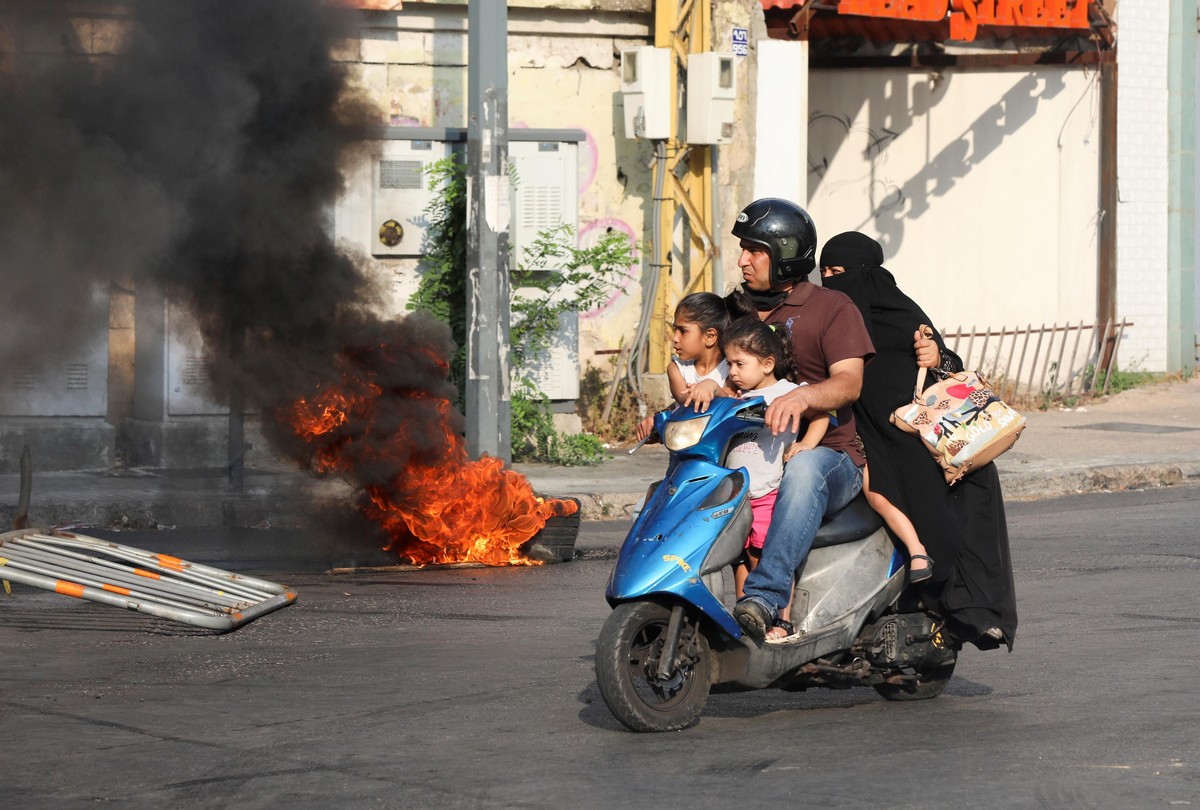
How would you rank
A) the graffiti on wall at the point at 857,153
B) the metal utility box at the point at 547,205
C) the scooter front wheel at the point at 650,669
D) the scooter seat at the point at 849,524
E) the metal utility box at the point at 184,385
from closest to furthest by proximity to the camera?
the scooter front wheel at the point at 650,669 → the scooter seat at the point at 849,524 → the metal utility box at the point at 184,385 → the metal utility box at the point at 547,205 → the graffiti on wall at the point at 857,153

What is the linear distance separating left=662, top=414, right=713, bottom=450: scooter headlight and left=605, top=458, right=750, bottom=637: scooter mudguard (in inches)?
3.3

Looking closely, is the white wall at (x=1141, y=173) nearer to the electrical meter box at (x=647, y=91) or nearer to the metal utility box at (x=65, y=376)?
the electrical meter box at (x=647, y=91)

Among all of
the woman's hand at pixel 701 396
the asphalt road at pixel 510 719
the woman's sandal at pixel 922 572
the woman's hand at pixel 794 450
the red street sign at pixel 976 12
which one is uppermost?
the red street sign at pixel 976 12

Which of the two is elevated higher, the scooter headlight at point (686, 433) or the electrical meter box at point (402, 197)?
the electrical meter box at point (402, 197)

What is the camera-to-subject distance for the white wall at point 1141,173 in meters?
17.9

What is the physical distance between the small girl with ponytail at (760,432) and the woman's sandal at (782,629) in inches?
0.6

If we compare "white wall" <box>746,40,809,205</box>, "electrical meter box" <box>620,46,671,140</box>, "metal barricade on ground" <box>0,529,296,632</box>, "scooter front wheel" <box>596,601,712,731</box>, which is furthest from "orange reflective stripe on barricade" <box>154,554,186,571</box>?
"white wall" <box>746,40,809,205</box>

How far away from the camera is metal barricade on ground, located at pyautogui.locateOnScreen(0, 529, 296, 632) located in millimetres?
6414

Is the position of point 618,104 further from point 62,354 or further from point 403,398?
point 62,354

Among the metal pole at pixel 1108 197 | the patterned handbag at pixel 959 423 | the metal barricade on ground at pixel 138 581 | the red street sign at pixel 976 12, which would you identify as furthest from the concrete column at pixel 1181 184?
the patterned handbag at pixel 959 423

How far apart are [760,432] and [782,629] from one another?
24.6 inches

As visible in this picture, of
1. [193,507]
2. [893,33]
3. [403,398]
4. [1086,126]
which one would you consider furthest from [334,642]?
[1086,126]

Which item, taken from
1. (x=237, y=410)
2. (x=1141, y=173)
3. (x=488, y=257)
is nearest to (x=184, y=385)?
(x=488, y=257)

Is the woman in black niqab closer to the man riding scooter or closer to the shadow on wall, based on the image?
the man riding scooter
